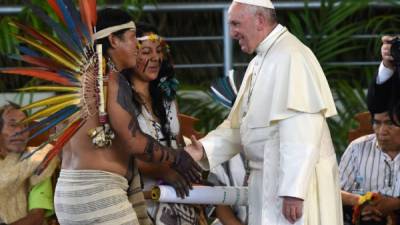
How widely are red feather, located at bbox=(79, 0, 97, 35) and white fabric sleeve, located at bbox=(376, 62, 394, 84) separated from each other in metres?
1.61

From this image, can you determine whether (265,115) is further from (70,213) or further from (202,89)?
(202,89)

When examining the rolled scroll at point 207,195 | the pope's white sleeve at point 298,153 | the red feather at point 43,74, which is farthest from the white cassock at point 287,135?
the red feather at point 43,74

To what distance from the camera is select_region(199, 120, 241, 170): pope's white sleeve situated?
6.92 meters

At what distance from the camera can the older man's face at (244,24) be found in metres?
6.61

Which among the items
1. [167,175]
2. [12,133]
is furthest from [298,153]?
[12,133]

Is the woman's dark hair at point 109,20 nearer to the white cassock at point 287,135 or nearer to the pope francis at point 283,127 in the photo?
the pope francis at point 283,127

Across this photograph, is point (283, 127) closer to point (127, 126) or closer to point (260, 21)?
point (260, 21)

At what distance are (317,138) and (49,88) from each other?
1312mm

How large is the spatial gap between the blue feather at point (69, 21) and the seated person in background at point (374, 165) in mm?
2208

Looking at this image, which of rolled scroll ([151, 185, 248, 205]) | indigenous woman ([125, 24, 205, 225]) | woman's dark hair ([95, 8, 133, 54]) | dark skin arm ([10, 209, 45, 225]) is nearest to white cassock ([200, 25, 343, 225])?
rolled scroll ([151, 185, 248, 205])

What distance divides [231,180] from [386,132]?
1.02m

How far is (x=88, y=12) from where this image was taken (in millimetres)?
6242

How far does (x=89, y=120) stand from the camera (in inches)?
247

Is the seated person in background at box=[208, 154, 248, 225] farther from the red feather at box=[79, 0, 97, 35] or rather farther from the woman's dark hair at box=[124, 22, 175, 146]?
the red feather at box=[79, 0, 97, 35]
